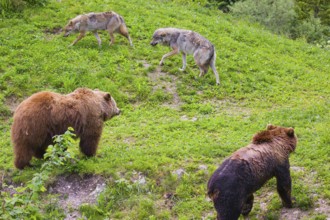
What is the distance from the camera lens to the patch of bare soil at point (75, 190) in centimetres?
845

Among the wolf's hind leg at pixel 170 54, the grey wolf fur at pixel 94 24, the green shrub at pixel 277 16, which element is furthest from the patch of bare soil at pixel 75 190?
the green shrub at pixel 277 16

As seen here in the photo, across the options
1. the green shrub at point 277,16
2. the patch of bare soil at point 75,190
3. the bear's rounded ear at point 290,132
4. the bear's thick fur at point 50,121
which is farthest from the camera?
the green shrub at point 277,16

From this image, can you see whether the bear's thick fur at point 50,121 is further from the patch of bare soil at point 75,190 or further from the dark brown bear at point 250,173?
the dark brown bear at point 250,173

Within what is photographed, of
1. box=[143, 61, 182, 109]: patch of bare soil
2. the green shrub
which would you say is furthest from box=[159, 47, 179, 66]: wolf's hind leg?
the green shrub

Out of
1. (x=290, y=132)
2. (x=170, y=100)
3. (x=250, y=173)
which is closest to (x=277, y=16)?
(x=170, y=100)

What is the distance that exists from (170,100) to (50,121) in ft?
19.4

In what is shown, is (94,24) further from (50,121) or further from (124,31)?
(50,121)

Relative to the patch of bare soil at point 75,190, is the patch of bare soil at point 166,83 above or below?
below

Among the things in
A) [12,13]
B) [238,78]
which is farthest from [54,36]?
[238,78]

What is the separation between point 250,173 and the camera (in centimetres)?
687

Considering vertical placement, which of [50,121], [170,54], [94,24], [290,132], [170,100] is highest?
[290,132]

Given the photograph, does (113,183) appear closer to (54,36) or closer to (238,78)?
(238,78)

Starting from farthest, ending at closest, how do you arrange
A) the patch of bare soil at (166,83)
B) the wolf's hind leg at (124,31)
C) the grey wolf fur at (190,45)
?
the wolf's hind leg at (124,31), the grey wolf fur at (190,45), the patch of bare soil at (166,83)

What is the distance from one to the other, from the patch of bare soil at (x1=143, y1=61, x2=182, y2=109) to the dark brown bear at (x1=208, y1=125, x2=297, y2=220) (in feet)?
20.7
